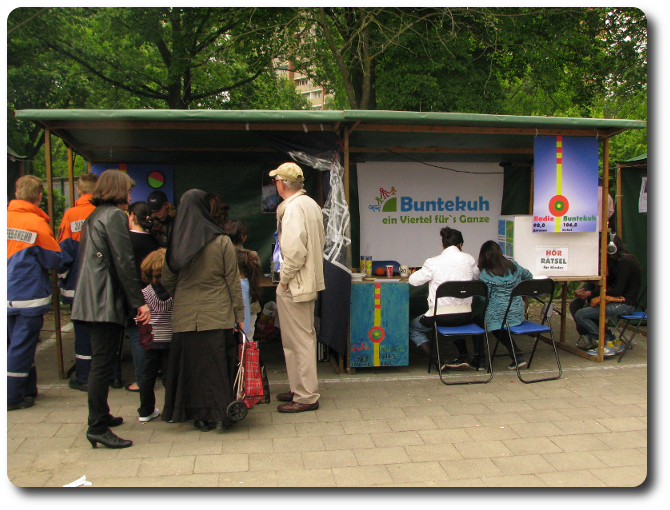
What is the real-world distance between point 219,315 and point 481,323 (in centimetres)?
293

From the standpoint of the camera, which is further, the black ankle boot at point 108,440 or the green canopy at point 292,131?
the green canopy at point 292,131

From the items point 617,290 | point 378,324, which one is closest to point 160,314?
point 378,324

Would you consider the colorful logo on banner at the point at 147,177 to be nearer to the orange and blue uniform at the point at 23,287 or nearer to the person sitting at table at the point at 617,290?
the orange and blue uniform at the point at 23,287

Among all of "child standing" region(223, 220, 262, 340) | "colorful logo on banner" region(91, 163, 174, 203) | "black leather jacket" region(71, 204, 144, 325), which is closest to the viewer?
"black leather jacket" region(71, 204, 144, 325)

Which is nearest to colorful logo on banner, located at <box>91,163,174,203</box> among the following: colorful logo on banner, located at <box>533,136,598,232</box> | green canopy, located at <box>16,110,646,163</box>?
green canopy, located at <box>16,110,646,163</box>

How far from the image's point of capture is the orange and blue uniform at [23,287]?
4285 millimetres

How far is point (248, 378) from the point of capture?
400 cm

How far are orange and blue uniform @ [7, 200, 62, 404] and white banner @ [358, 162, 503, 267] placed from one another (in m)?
3.76

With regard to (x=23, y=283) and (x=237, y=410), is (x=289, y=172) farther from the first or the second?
(x=23, y=283)

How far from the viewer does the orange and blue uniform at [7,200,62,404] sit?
4285 mm

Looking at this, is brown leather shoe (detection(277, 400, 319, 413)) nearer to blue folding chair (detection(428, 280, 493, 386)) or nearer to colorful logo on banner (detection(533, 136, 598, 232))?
blue folding chair (detection(428, 280, 493, 386))

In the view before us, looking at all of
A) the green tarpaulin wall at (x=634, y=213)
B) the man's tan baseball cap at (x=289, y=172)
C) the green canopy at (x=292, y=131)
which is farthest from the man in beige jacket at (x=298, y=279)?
the green tarpaulin wall at (x=634, y=213)

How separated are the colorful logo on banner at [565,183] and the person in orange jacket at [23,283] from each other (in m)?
4.58

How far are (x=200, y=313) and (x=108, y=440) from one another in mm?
1022
